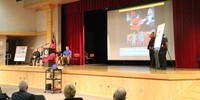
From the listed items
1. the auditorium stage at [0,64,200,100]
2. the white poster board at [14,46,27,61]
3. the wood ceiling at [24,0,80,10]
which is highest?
the wood ceiling at [24,0,80,10]

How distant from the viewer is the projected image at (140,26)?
9.53 m

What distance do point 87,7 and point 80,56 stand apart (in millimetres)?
A: 2242

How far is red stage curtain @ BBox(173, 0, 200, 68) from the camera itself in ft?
27.1

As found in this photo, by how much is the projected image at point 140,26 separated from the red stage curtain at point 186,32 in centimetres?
105

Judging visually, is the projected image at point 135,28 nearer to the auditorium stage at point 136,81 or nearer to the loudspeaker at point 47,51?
the loudspeaker at point 47,51

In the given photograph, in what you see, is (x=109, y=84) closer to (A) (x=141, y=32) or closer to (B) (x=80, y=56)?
(A) (x=141, y=32)

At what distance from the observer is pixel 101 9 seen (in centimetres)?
1103

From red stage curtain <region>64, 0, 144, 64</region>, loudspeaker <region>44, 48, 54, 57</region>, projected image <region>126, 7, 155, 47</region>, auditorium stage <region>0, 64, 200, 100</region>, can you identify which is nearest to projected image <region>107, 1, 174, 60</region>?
projected image <region>126, 7, 155, 47</region>

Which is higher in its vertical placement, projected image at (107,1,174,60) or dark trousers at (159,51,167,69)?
projected image at (107,1,174,60)

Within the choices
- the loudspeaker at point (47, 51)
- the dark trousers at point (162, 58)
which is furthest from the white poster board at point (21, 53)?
the dark trousers at point (162, 58)

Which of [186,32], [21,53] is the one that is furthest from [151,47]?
[21,53]

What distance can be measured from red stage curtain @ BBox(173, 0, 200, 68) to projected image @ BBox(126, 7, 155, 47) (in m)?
1.05

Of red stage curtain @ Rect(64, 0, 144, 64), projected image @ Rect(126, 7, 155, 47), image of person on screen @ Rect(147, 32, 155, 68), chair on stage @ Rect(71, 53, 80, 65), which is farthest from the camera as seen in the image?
chair on stage @ Rect(71, 53, 80, 65)

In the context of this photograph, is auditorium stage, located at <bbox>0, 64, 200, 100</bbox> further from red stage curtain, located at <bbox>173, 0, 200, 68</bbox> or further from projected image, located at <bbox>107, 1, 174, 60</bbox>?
projected image, located at <bbox>107, 1, 174, 60</bbox>
